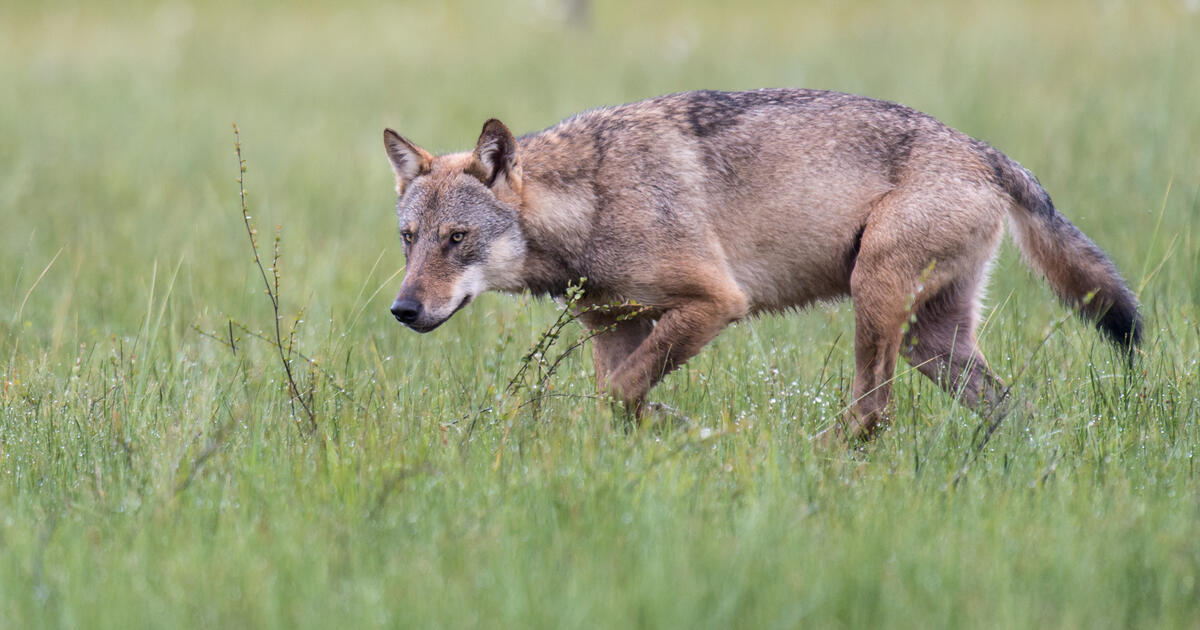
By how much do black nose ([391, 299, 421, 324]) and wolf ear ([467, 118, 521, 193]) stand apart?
0.69m

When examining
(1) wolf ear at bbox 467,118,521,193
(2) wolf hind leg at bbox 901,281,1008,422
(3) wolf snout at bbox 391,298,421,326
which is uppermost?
(1) wolf ear at bbox 467,118,521,193

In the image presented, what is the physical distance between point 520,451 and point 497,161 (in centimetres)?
146

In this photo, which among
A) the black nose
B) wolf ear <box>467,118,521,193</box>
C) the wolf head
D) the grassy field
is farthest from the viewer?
wolf ear <box>467,118,521,193</box>

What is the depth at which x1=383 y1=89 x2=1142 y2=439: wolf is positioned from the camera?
4.99 m

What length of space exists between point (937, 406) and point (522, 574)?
2.62m

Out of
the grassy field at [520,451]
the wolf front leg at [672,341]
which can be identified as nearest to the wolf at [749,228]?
the wolf front leg at [672,341]

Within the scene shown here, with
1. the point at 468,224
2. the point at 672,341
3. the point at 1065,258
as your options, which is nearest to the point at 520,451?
the point at 672,341

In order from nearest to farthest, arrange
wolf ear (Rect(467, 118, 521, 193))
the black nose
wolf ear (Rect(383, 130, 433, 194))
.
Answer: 1. the black nose
2. wolf ear (Rect(467, 118, 521, 193))
3. wolf ear (Rect(383, 130, 433, 194))

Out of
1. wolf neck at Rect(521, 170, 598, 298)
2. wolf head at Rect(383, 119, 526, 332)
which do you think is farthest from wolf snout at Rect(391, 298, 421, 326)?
wolf neck at Rect(521, 170, 598, 298)

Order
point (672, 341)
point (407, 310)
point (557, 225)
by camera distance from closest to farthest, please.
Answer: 1. point (407, 310)
2. point (672, 341)
3. point (557, 225)

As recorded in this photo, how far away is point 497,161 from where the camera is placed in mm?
5121

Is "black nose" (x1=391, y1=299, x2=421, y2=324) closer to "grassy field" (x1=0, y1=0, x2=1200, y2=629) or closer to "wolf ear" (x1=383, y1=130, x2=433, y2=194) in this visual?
"grassy field" (x1=0, y1=0, x2=1200, y2=629)

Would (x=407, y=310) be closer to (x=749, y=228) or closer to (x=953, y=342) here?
(x=749, y=228)

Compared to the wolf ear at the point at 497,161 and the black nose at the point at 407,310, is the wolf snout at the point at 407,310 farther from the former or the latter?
the wolf ear at the point at 497,161
